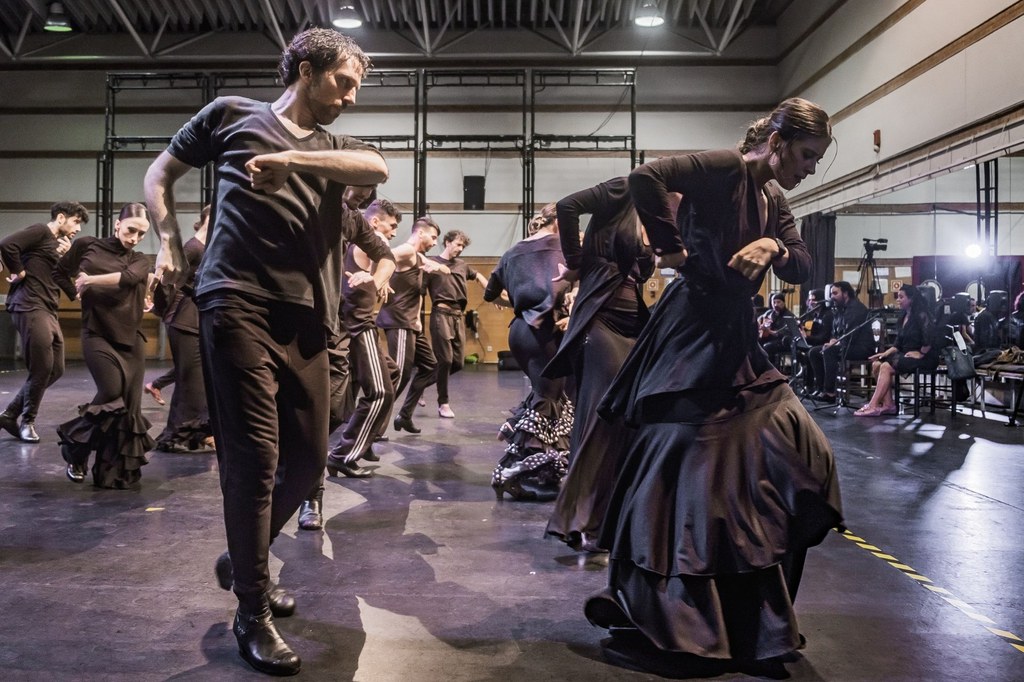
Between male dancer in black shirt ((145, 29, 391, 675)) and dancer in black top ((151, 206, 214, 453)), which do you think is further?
dancer in black top ((151, 206, 214, 453))

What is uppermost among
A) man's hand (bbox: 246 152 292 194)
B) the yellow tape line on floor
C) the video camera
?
the video camera

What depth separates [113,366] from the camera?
4926 millimetres

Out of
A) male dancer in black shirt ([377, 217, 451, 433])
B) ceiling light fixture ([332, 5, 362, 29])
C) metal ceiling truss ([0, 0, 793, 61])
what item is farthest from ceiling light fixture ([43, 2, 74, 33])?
male dancer in black shirt ([377, 217, 451, 433])

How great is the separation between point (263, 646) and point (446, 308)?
252 inches

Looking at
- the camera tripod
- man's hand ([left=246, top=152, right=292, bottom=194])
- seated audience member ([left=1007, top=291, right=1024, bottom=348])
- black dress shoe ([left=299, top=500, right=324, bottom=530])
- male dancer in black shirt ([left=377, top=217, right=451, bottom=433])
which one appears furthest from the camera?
the camera tripod

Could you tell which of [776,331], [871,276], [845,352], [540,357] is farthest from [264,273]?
[871,276]

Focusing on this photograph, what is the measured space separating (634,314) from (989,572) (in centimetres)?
174

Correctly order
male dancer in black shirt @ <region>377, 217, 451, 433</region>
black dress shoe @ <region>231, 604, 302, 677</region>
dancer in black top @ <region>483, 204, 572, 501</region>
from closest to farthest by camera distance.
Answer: black dress shoe @ <region>231, 604, 302, 677</region>
dancer in black top @ <region>483, 204, 572, 501</region>
male dancer in black shirt @ <region>377, 217, 451, 433</region>

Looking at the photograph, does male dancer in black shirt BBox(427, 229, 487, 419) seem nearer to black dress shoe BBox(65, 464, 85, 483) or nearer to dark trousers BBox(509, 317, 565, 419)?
dark trousers BBox(509, 317, 565, 419)

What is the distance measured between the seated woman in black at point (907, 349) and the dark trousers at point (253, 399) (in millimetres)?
8447

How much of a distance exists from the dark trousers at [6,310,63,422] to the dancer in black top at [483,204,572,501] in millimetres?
3535

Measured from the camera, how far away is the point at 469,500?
4844 mm

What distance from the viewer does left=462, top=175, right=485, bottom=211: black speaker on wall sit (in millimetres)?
17547

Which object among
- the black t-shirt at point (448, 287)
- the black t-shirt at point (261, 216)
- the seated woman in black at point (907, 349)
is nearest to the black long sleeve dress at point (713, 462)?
the black t-shirt at point (261, 216)
